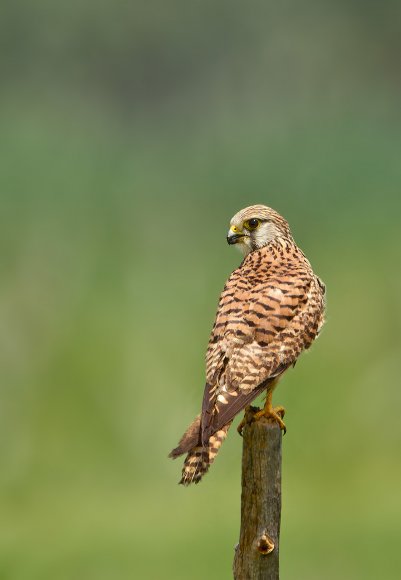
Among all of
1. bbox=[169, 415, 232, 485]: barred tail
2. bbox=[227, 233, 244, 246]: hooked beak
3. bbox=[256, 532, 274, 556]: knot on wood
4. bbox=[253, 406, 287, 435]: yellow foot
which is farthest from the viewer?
bbox=[227, 233, 244, 246]: hooked beak

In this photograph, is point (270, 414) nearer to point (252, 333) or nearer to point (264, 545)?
point (252, 333)

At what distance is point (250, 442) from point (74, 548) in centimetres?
362

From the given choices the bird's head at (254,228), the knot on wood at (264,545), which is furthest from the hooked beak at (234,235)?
the knot on wood at (264,545)

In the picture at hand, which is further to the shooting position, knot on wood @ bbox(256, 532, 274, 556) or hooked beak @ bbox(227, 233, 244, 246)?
hooked beak @ bbox(227, 233, 244, 246)

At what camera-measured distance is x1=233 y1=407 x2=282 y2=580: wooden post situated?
9.49ft

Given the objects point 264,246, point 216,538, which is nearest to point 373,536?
point 216,538

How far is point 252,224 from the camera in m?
3.41

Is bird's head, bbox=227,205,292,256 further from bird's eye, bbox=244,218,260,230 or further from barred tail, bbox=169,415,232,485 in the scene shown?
barred tail, bbox=169,415,232,485

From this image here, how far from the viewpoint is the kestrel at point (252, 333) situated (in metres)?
2.75

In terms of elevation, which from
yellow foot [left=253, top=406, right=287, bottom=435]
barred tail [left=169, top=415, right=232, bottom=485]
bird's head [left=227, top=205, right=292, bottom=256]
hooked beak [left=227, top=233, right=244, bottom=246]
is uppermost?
bird's head [left=227, top=205, right=292, bottom=256]

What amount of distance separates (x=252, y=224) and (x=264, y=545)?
1.04 meters

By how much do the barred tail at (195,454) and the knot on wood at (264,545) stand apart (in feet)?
0.98

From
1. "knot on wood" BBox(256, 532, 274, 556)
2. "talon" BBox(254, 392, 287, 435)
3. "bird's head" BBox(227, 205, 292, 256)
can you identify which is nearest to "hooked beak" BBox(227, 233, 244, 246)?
"bird's head" BBox(227, 205, 292, 256)

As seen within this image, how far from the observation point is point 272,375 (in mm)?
2912
